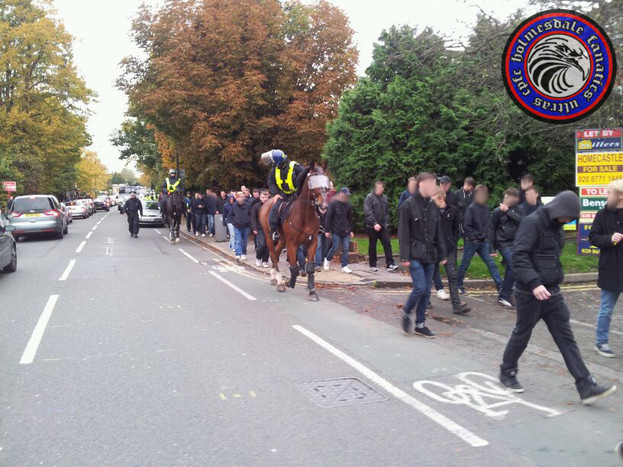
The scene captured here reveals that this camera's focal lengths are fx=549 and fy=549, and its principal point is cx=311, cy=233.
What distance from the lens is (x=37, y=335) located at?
23.7 ft

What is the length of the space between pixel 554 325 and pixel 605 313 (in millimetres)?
1851

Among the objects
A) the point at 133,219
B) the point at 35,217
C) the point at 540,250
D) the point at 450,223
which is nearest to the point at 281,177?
the point at 450,223

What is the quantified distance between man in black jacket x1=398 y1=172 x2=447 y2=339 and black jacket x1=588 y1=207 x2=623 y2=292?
1.97 meters

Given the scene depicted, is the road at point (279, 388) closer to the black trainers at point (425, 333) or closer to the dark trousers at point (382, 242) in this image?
the black trainers at point (425, 333)

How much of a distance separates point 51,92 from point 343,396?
44.5m

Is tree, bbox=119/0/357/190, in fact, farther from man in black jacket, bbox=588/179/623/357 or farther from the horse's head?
man in black jacket, bbox=588/179/623/357

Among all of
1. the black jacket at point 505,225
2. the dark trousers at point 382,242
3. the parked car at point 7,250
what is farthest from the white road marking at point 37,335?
the black jacket at point 505,225

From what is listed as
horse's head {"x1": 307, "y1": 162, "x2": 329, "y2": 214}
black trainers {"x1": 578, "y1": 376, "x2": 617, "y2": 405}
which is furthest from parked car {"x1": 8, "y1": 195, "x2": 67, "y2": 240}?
black trainers {"x1": 578, "y1": 376, "x2": 617, "y2": 405}

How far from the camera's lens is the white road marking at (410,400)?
13.5 feet

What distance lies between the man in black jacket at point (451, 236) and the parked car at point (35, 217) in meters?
18.5

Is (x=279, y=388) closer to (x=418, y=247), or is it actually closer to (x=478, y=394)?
(x=478, y=394)

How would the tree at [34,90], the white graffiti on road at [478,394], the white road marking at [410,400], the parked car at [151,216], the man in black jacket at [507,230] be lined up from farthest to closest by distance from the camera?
the tree at [34,90] < the parked car at [151,216] < the man in black jacket at [507,230] < the white graffiti on road at [478,394] < the white road marking at [410,400]

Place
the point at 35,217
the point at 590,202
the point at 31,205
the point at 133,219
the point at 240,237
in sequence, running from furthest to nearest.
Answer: the point at 133,219 → the point at 31,205 → the point at 35,217 → the point at 240,237 → the point at 590,202

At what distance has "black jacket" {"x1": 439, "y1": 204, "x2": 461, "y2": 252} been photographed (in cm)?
912
